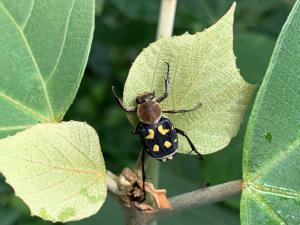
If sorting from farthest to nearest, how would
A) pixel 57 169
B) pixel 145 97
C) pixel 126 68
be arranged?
pixel 126 68, pixel 145 97, pixel 57 169

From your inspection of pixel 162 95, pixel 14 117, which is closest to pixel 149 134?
pixel 162 95

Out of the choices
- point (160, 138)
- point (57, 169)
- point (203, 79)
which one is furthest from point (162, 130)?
point (57, 169)

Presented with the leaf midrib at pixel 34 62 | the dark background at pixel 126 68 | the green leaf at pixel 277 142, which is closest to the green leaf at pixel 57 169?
the leaf midrib at pixel 34 62

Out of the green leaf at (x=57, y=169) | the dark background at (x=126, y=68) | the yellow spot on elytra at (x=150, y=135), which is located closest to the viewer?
the green leaf at (x=57, y=169)

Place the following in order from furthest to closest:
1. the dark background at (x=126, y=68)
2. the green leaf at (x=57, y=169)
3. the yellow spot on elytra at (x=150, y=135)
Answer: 1. the dark background at (x=126, y=68)
2. the yellow spot on elytra at (x=150, y=135)
3. the green leaf at (x=57, y=169)

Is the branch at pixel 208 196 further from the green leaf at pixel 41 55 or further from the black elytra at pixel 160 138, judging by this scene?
the green leaf at pixel 41 55

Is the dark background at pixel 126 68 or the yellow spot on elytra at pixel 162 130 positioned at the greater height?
the yellow spot on elytra at pixel 162 130

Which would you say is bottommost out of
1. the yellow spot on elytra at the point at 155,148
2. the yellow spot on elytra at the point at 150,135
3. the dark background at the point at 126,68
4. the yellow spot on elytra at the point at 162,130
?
the dark background at the point at 126,68

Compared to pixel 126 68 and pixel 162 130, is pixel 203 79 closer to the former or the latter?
pixel 162 130
